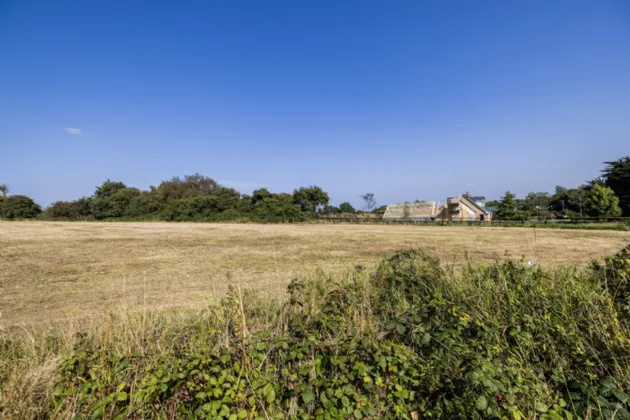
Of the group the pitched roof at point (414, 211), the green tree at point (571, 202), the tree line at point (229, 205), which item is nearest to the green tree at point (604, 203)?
the tree line at point (229, 205)

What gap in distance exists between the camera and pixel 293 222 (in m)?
Answer: 42.0

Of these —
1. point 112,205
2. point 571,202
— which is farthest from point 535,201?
point 112,205

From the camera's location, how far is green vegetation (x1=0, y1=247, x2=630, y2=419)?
199 cm

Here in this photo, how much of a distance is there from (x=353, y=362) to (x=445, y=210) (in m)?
59.0

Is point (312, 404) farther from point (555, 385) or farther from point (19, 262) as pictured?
point (19, 262)

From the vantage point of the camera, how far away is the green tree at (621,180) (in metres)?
41.5

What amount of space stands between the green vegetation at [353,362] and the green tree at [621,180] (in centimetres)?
5694

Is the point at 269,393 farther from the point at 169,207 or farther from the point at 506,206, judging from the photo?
the point at 506,206

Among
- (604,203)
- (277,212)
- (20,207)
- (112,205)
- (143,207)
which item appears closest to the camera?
(604,203)

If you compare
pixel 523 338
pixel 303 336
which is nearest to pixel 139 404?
pixel 303 336

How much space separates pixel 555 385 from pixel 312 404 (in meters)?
2.07

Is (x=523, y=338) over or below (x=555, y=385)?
over

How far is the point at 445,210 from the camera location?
55.5 meters

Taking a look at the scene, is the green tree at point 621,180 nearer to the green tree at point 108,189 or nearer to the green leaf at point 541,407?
the green leaf at point 541,407
